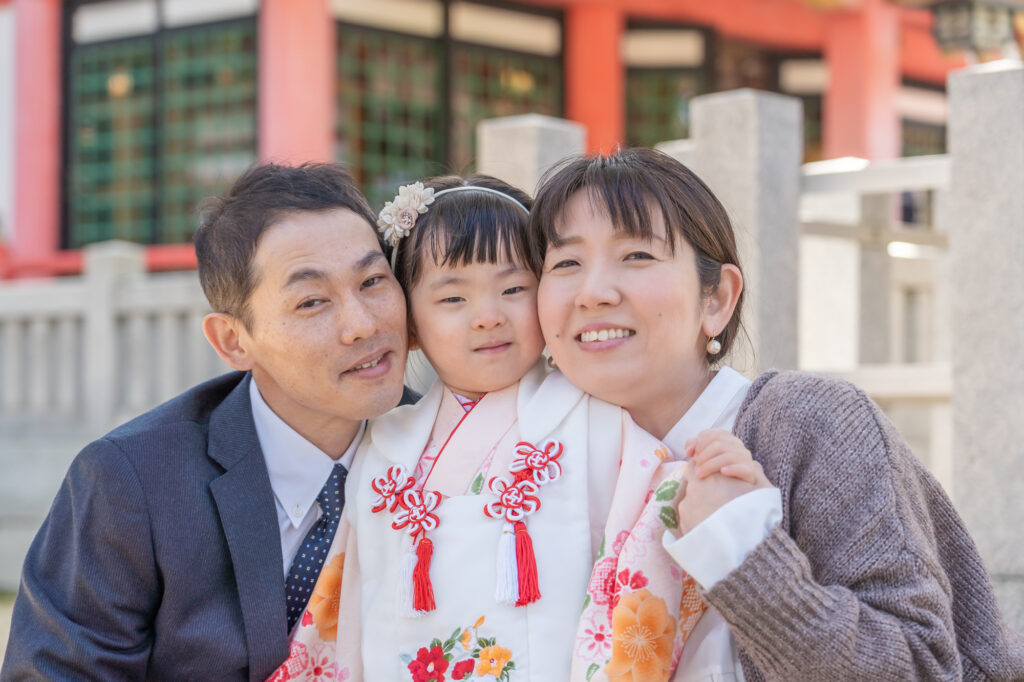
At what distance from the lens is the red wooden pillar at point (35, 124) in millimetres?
10102

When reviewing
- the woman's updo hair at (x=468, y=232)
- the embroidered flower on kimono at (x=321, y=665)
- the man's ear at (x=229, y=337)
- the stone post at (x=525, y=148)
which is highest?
the stone post at (x=525, y=148)

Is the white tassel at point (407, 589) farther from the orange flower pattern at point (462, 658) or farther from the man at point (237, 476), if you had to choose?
the man at point (237, 476)

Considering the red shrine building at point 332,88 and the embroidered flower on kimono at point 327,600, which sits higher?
the red shrine building at point 332,88

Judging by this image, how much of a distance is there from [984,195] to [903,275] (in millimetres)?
3017

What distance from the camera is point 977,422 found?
3.89 m

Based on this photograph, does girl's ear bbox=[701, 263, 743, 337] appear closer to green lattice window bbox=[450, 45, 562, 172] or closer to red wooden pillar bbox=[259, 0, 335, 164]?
red wooden pillar bbox=[259, 0, 335, 164]

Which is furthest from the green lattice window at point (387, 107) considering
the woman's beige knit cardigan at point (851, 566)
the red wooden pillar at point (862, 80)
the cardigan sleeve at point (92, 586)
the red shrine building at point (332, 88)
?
the woman's beige knit cardigan at point (851, 566)

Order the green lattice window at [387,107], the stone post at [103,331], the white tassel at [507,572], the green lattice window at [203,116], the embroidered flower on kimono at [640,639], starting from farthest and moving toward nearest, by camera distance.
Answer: the green lattice window at [387,107] → the green lattice window at [203,116] → the stone post at [103,331] → the white tassel at [507,572] → the embroidered flower on kimono at [640,639]

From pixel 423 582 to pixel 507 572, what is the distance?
0.60 feet

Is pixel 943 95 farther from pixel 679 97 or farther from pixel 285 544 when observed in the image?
pixel 285 544

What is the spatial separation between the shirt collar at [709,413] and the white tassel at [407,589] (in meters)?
0.56

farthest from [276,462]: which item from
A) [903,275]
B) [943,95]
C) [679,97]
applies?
[943,95]

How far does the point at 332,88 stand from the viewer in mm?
9438

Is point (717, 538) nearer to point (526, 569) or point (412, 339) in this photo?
point (526, 569)
